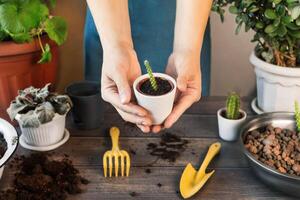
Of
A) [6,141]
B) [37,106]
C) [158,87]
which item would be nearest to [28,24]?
[37,106]

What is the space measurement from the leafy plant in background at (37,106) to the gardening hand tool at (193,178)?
312 millimetres

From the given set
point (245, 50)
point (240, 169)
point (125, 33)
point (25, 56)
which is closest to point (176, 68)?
point (125, 33)

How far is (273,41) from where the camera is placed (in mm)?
935

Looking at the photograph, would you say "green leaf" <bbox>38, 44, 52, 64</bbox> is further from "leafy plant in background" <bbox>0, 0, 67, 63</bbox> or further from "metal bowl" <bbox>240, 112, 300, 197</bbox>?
"metal bowl" <bbox>240, 112, 300, 197</bbox>

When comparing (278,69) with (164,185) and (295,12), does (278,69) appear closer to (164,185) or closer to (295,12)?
(295,12)

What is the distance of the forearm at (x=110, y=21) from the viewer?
821 mm

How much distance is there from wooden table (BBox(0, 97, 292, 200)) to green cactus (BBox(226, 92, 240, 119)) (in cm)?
7

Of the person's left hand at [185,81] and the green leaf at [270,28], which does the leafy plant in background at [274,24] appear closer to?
the green leaf at [270,28]

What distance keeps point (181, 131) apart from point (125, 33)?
0.29 metres

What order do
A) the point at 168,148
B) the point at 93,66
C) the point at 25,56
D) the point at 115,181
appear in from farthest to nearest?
1. the point at 93,66
2. the point at 25,56
3. the point at 168,148
4. the point at 115,181

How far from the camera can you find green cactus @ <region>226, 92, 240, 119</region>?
2.91 feet

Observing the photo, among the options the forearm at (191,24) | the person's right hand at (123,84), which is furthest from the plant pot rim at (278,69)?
the person's right hand at (123,84)

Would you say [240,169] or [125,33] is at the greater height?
[125,33]

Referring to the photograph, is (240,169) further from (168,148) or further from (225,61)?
(225,61)
